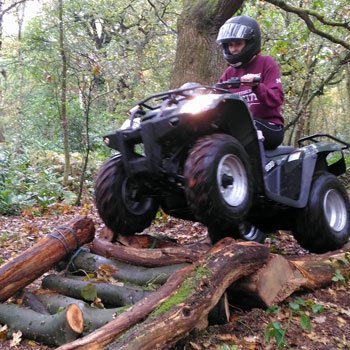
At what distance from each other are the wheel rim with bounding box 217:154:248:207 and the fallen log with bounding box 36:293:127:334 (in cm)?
125

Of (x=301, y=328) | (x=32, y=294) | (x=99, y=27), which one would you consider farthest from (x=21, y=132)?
(x=301, y=328)

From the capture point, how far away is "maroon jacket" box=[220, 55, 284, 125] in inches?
192

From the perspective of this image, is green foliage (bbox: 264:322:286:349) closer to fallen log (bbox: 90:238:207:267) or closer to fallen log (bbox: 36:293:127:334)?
fallen log (bbox: 90:238:207:267)

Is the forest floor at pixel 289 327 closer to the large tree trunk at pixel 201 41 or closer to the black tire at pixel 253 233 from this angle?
the black tire at pixel 253 233

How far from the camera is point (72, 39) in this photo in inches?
498

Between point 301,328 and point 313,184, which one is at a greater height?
point 313,184

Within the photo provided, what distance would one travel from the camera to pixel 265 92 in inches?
191

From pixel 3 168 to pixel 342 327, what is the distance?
954 centimetres

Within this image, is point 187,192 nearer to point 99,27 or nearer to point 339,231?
point 339,231

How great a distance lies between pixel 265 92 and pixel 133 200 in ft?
5.50

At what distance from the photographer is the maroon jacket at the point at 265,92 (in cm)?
487

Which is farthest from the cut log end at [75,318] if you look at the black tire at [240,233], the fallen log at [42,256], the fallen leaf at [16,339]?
the black tire at [240,233]

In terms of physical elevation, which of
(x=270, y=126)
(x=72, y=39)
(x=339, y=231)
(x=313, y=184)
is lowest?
(x=339, y=231)

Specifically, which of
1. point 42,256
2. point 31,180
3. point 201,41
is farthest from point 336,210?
point 31,180
